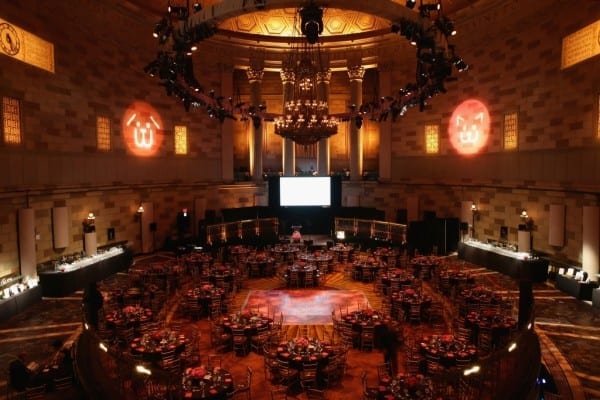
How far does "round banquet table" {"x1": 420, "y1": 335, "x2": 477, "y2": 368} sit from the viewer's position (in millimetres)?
9172

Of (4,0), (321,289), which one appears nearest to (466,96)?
(321,289)

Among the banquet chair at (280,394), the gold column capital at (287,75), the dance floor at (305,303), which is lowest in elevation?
the banquet chair at (280,394)

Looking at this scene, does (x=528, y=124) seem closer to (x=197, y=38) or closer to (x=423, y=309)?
(x=423, y=309)


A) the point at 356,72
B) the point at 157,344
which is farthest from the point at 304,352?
the point at 356,72

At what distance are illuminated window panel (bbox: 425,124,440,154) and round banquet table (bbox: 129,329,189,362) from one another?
1877cm

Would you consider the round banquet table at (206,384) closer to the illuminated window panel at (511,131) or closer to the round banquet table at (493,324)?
the round banquet table at (493,324)

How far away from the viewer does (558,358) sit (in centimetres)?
1025

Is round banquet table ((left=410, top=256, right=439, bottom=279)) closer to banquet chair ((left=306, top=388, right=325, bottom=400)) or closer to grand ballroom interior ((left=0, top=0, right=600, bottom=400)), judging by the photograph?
grand ballroom interior ((left=0, top=0, right=600, bottom=400))

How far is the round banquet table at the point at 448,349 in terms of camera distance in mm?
9172

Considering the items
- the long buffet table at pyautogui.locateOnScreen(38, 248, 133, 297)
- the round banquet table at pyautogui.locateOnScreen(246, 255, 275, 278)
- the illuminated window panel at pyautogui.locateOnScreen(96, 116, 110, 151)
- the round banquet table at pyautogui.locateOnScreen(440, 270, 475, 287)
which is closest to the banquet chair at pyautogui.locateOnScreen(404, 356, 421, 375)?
the round banquet table at pyautogui.locateOnScreen(440, 270, 475, 287)

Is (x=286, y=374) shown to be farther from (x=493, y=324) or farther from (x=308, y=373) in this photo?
(x=493, y=324)

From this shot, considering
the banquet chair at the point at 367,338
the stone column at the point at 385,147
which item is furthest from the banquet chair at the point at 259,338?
the stone column at the point at 385,147

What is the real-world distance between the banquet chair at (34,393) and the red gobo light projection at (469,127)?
64.2ft

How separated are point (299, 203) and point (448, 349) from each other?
1762 centimetres
